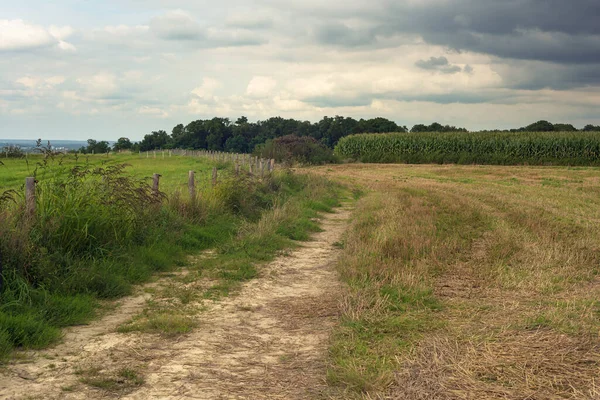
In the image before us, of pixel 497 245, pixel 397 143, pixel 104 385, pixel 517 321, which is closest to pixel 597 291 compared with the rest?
pixel 517 321

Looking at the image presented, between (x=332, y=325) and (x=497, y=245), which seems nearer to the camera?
(x=332, y=325)

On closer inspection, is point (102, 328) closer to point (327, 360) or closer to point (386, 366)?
point (327, 360)

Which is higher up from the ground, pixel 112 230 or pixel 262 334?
pixel 112 230

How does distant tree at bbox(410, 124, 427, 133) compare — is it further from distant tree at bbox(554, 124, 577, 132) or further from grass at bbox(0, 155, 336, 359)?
grass at bbox(0, 155, 336, 359)

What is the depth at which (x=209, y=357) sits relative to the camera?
6.04m

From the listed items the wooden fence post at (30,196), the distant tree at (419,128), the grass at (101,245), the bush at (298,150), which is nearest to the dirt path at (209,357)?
the grass at (101,245)

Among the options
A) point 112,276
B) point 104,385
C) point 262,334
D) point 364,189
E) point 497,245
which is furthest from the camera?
point 364,189

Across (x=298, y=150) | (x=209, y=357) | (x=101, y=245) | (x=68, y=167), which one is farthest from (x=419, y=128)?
(x=209, y=357)

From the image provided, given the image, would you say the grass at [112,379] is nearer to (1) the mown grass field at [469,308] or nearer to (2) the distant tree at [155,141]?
(1) the mown grass field at [469,308]

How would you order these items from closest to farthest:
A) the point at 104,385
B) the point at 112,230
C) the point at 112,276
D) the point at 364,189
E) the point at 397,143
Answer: the point at 104,385 < the point at 112,276 < the point at 112,230 < the point at 364,189 < the point at 397,143

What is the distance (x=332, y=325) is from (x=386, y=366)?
170 cm

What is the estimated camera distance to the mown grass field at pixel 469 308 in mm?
4809

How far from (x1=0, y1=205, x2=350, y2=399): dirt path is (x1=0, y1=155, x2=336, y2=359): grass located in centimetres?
36

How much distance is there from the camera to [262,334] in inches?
272
